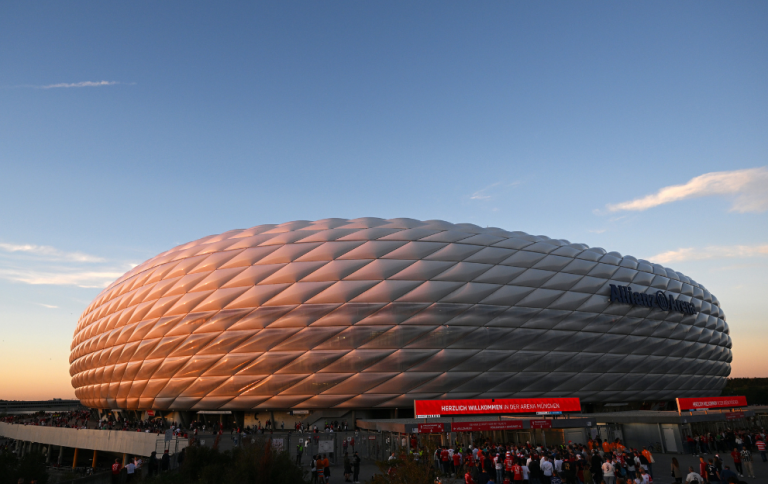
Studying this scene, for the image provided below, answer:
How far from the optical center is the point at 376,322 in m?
30.7

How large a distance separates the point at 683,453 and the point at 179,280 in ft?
102

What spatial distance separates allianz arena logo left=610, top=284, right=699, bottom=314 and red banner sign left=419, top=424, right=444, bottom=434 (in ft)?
70.6

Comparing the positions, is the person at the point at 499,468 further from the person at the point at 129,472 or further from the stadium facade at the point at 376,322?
the stadium facade at the point at 376,322

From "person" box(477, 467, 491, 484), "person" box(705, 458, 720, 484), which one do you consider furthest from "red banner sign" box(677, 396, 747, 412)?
"person" box(477, 467, 491, 484)

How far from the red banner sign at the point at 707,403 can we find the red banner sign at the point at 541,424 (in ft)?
25.0

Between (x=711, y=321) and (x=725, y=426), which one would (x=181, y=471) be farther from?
(x=711, y=321)

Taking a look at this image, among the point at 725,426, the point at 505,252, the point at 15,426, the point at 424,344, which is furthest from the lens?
the point at 15,426

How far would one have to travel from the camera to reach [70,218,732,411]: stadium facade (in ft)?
101

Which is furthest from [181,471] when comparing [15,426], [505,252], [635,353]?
[15,426]

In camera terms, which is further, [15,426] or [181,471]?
[15,426]

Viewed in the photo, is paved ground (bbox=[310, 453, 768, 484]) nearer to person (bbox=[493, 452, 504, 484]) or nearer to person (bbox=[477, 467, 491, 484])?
person (bbox=[477, 467, 491, 484])

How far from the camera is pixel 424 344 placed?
30844mm

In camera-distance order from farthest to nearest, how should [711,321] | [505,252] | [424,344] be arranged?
[711,321] < [505,252] < [424,344]

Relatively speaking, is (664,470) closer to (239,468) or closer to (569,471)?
(569,471)
